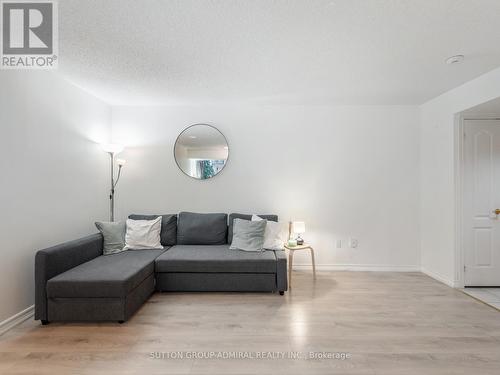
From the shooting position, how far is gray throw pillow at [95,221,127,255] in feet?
10.8

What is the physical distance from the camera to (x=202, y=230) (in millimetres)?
3678

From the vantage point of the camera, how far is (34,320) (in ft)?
8.04

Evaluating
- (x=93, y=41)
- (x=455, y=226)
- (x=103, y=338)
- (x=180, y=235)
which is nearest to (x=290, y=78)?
(x=93, y=41)

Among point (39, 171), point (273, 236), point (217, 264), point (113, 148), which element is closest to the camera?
point (39, 171)

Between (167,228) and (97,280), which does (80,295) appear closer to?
(97,280)

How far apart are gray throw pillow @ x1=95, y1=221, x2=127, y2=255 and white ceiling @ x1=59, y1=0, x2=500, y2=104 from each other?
5.74 ft

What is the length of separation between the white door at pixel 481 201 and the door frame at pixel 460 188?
0.05 meters

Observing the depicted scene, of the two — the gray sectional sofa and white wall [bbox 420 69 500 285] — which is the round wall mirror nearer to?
the gray sectional sofa

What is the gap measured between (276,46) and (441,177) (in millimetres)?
2842

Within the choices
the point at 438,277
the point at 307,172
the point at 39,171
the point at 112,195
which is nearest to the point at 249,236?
the point at 307,172

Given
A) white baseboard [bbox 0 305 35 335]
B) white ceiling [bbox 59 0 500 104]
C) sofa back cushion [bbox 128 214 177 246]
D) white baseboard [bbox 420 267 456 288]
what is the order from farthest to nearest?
sofa back cushion [bbox 128 214 177 246]
white baseboard [bbox 420 267 456 288]
white baseboard [bbox 0 305 35 335]
white ceiling [bbox 59 0 500 104]

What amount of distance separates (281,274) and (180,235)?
1539 mm

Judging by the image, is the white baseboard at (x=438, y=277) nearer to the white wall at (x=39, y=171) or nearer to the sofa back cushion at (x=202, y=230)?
the sofa back cushion at (x=202, y=230)
